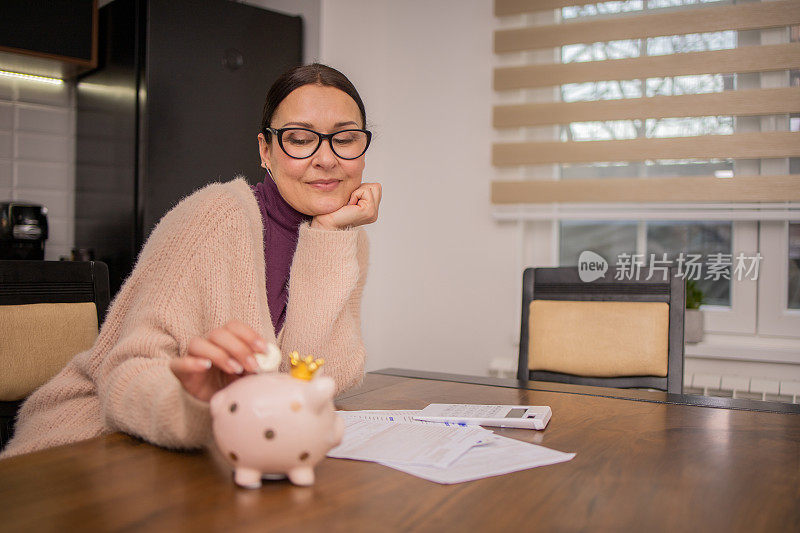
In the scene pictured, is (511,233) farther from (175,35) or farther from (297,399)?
(297,399)

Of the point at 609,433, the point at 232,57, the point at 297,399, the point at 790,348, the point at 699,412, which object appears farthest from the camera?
the point at 232,57

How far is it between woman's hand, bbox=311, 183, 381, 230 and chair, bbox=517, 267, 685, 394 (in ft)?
2.00

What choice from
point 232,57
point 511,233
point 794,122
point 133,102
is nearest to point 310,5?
point 232,57

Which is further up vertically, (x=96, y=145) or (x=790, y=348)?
(x=96, y=145)

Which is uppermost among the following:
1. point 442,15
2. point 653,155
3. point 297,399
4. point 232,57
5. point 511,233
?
point 442,15

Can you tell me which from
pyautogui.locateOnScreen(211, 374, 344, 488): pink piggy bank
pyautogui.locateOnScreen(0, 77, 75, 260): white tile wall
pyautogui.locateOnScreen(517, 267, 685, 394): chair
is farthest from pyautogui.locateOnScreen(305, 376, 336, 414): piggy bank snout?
pyautogui.locateOnScreen(0, 77, 75, 260): white tile wall

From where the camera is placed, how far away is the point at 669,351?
160 cm

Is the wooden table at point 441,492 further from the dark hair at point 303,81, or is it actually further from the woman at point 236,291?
the dark hair at point 303,81

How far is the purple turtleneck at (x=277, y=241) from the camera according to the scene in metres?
1.27

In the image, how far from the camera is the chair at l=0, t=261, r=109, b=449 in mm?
1240

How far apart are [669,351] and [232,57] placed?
6.31 feet

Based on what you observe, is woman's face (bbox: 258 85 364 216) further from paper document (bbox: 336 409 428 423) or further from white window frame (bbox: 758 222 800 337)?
white window frame (bbox: 758 222 800 337)

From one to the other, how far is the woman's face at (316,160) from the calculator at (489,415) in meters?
0.45

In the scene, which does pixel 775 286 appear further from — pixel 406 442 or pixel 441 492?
pixel 441 492
